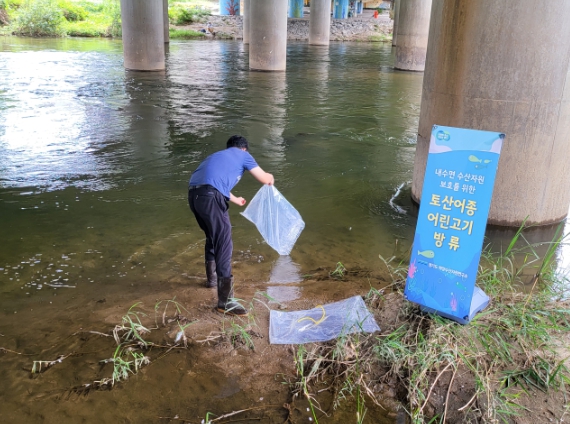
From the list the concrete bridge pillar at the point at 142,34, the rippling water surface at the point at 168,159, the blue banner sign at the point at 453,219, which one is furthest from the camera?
the concrete bridge pillar at the point at 142,34

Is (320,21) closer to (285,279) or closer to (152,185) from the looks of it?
(152,185)

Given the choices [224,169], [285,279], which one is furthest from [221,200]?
[285,279]

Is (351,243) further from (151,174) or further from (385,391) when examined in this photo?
(151,174)

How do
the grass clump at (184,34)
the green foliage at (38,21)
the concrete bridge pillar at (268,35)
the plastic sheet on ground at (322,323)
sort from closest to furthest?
the plastic sheet on ground at (322,323)
the concrete bridge pillar at (268,35)
the green foliage at (38,21)
the grass clump at (184,34)

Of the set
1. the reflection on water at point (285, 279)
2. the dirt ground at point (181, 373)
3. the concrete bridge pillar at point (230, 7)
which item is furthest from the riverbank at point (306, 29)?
the dirt ground at point (181, 373)

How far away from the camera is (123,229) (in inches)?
253

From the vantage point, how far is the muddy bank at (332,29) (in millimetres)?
44472

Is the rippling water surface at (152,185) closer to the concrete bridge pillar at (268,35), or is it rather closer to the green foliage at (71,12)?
the concrete bridge pillar at (268,35)

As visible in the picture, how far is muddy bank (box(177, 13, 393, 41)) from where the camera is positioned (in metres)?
44.5

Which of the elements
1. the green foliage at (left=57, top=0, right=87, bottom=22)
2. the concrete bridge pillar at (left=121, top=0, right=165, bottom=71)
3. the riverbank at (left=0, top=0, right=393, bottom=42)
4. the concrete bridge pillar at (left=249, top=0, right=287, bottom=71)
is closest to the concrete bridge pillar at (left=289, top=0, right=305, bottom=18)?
the riverbank at (left=0, top=0, right=393, bottom=42)

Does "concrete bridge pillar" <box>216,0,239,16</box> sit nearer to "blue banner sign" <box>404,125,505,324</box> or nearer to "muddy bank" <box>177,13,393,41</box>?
"muddy bank" <box>177,13,393,41</box>

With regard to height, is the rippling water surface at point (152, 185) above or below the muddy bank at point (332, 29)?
below

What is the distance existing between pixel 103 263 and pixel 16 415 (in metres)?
2.36

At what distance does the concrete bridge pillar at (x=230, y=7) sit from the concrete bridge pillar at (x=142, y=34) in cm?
2866
